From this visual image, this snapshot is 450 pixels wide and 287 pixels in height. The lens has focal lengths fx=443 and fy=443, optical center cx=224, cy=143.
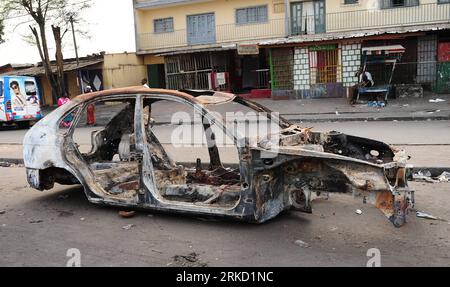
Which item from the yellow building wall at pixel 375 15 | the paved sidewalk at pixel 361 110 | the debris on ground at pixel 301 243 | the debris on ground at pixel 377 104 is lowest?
the paved sidewalk at pixel 361 110

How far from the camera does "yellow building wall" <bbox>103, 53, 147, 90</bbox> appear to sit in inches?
1109

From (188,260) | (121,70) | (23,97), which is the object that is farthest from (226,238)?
(121,70)

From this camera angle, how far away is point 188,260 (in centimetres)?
394

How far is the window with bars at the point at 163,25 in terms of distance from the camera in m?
28.9

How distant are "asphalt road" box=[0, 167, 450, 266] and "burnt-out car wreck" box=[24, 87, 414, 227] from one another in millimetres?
217

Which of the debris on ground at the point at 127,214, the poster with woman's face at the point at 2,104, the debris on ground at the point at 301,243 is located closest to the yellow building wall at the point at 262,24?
the poster with woman's face at the point at 2,104

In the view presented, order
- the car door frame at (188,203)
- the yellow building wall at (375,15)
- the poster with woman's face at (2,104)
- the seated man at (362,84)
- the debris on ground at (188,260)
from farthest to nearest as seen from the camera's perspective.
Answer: the yellow building wall at (375,15), the seated man at (362,84), the poster with woman's face at (2,104), the car door frame at (188,203), the debris on ground at (188,260)

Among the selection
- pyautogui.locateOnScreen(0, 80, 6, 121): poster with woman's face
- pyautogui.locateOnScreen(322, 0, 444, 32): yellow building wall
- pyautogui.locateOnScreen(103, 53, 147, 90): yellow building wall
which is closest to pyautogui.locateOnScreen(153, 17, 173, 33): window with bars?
pyautogui.locateOnScreen(103, 53, 147, 90): yellow building wall

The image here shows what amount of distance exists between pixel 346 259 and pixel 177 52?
23100mm

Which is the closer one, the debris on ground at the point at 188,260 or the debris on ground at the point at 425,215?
the debris on ground at the point at 188,260

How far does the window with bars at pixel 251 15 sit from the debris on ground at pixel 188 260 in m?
23.9

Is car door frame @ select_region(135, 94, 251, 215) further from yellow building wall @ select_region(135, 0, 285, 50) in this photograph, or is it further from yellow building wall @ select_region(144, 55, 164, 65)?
yellow building wall @ select_region(144, 55, 164, 65)

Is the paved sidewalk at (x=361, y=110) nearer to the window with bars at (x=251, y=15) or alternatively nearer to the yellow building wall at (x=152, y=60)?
the window with bars at (x=251, y=15)
